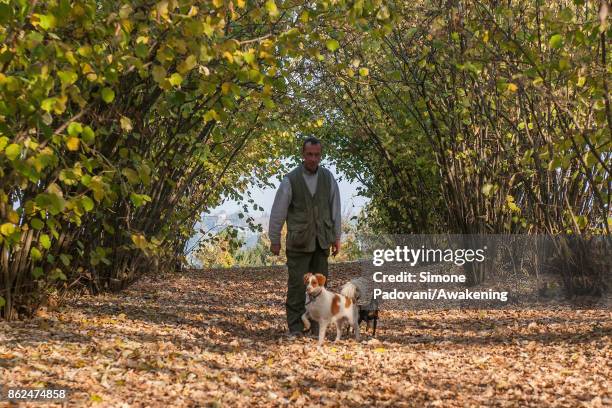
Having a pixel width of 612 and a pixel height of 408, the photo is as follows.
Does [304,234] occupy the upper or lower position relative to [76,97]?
lower

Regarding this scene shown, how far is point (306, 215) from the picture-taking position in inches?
357

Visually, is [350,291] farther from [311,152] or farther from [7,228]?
[7,228]

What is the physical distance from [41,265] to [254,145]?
34.6 ft

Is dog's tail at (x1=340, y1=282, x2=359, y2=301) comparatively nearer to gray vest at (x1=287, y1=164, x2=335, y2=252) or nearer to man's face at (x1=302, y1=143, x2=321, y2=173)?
gray vest at (x1=287, y1=164, x2=335, y2=252)

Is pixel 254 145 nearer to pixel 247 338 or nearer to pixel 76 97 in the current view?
pixel 247 338

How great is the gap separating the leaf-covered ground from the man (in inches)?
38.2

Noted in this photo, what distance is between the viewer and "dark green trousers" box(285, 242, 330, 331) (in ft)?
30.2

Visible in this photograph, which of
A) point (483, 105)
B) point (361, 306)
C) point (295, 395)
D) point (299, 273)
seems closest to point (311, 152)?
point (299, 273)

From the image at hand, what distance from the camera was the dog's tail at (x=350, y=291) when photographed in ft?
29.1

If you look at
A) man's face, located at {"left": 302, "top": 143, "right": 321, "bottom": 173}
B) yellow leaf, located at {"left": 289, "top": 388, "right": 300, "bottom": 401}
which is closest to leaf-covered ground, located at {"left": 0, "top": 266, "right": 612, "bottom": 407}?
yellow leaf, located at {"left": 289, "top": 388, "right": 300, "bottom": 401}

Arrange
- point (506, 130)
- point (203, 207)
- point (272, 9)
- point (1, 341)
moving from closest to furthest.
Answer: point (272, 9)
point (1, 341)
point (506, 130)
point (203, 207)

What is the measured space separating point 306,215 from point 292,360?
79.5 inches

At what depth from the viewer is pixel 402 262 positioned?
21328mm

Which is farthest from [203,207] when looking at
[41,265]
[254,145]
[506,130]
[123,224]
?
[41,265]
